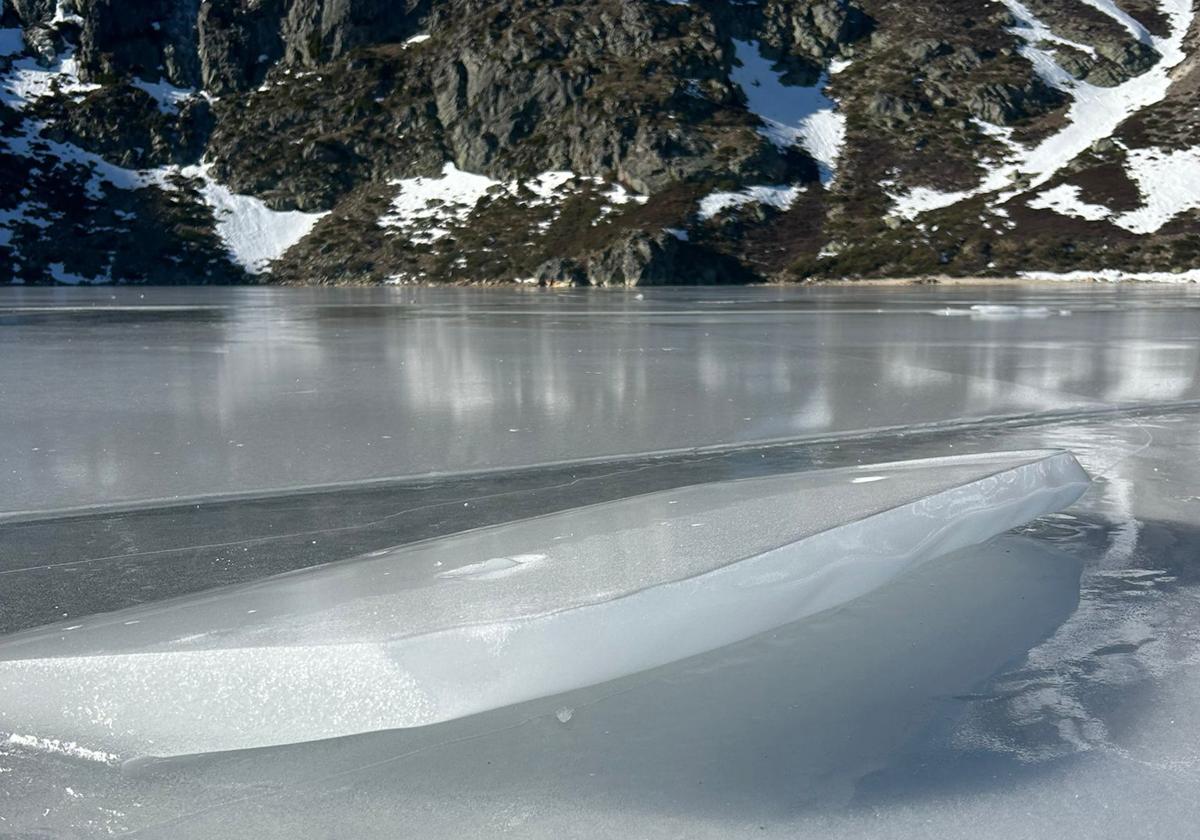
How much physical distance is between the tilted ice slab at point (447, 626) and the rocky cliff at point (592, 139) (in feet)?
210

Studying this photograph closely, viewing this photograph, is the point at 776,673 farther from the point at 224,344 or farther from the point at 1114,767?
the point at 224,344

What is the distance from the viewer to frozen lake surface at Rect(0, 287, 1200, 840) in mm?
1979

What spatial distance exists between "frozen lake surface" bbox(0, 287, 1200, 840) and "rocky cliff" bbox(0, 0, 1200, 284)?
196 ft

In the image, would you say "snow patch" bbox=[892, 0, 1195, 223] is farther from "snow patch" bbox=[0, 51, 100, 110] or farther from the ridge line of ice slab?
"snow patch" bbox=[0, 51, 100, 110]

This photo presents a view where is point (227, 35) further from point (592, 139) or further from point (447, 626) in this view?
point (447, 626)

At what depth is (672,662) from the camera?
8.61 feet

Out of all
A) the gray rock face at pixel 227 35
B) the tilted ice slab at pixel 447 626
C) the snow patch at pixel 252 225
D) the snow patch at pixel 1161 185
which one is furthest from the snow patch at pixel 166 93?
the tilted ice slab at pixel 447 626

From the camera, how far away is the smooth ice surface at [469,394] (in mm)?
5609

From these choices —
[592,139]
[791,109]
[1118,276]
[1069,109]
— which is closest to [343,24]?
[592,139]

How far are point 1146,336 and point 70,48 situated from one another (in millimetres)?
116912

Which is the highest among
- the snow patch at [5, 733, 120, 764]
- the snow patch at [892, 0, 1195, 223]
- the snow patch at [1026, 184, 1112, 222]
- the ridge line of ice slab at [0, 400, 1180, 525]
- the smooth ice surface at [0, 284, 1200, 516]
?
the snow patch at [892, 0, 1195, 223]

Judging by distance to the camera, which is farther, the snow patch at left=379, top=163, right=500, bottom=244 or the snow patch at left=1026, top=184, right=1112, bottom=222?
the snow patch at left=379, top=163, right=500, bottom=244

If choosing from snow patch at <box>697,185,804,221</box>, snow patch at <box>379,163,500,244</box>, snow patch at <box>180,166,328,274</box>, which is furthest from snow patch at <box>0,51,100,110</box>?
snow patch at <box>697,185,804,221</box>

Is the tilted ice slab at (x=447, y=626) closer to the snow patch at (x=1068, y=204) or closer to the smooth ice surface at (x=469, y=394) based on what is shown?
the smooth ice surface at (x=469, y=394)
